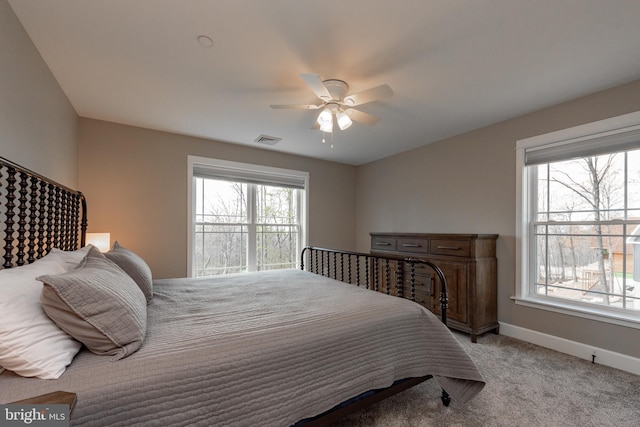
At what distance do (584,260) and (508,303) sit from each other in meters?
0.82

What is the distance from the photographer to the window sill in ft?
7.52

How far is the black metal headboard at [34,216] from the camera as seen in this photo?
1516 millimetres

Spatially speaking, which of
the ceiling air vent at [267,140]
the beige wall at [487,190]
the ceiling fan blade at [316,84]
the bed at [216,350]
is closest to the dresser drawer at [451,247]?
the beige wall at [487,190]

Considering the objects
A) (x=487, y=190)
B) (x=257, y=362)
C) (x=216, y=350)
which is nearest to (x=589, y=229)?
(x=487, y=190)

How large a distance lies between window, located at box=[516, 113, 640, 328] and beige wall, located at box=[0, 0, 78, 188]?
417cm

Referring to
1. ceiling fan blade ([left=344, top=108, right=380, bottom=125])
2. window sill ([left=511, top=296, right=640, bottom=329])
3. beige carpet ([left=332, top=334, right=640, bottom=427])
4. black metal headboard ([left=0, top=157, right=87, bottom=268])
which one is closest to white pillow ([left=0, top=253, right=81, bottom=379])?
black metal headboard ([left=0, top=157, right=87, bottom=268])

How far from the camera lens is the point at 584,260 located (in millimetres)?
2660

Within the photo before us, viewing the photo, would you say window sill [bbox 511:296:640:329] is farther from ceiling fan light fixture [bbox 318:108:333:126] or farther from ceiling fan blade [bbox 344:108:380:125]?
ceiling fan light fixture [bbox 318:108:333:126]

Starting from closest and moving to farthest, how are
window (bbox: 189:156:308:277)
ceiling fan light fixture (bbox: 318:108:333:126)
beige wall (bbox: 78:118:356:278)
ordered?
1. ceiling fan light fixture (bbox: 318:108:333:126)
2. beige wall (bbox: 78:118:356:278)
3. window (bbox: 189:156:308:277)

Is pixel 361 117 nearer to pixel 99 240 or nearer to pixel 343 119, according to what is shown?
pixel 343 119

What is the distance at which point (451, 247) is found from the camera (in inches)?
122

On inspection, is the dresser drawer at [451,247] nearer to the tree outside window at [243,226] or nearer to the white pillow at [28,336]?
the tree outside window at [243,226]

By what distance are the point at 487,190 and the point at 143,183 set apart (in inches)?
163

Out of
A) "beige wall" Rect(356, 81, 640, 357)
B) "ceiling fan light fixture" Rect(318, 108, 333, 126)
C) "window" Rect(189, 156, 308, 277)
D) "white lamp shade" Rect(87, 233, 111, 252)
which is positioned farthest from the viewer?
"window" Rect(189, 156, 308, 277)
